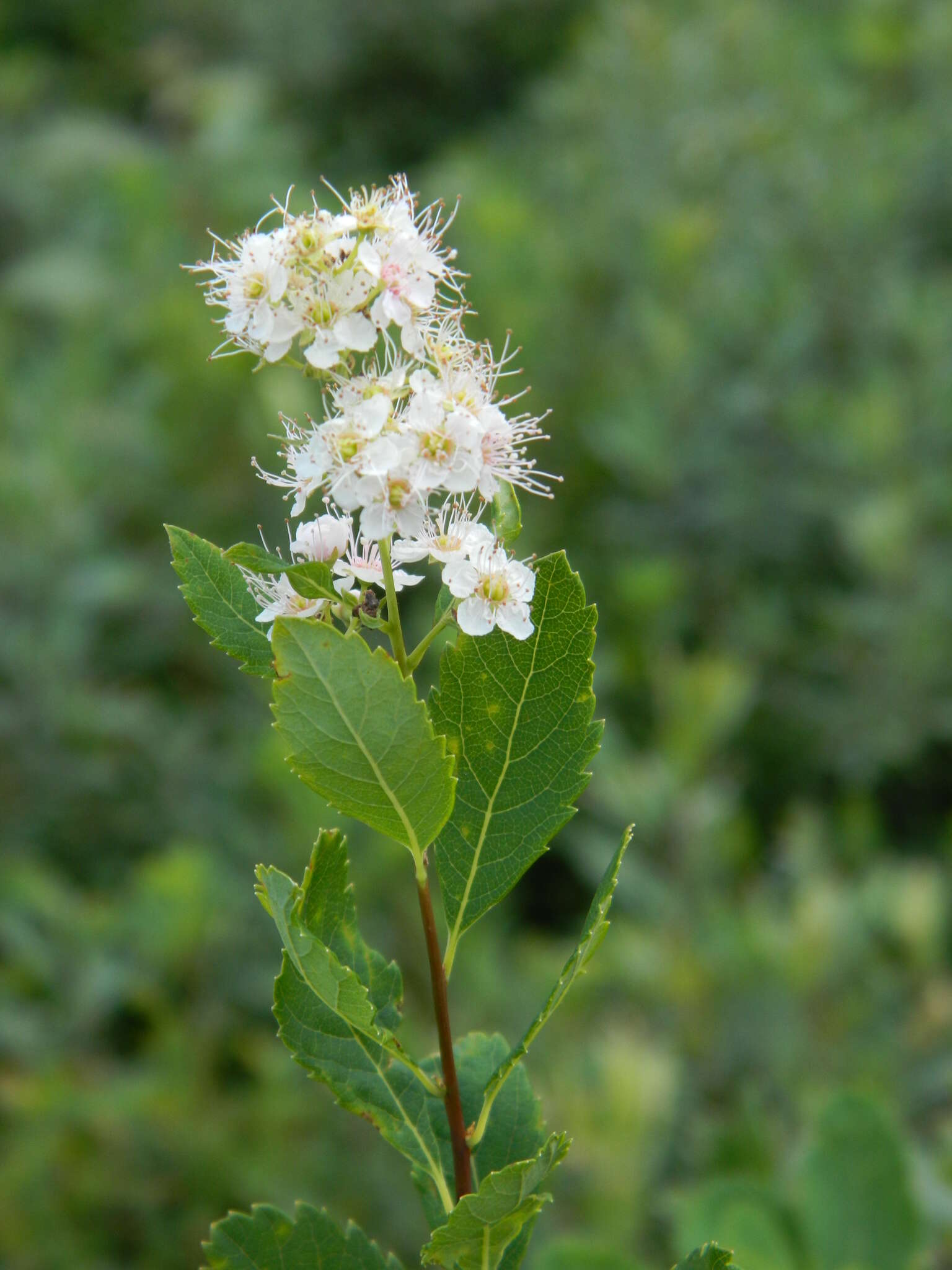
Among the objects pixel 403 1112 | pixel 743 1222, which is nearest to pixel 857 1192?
pixel 743 1222

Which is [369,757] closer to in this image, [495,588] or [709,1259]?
[495,588]

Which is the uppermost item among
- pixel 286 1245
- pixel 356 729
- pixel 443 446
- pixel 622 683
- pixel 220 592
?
pixel 622 683

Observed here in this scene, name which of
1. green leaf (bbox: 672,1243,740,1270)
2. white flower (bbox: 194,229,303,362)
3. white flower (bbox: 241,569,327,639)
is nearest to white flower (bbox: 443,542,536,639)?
white flower (bbox: 241,569,327,639)

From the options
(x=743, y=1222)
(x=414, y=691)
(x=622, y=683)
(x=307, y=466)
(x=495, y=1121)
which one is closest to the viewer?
(x=414, y=691)

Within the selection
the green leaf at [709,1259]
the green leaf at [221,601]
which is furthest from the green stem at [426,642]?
the green leaf at [709,1259]

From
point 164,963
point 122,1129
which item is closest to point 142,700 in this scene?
point 164,963

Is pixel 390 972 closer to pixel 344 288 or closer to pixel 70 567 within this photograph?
pixel 344 288

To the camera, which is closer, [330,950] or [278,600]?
[330,950]

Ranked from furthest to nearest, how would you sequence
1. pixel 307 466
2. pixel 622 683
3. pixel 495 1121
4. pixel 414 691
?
pixel 622 683 → pixel 495 1121 → pixel 307 466 → pixel 414 691
